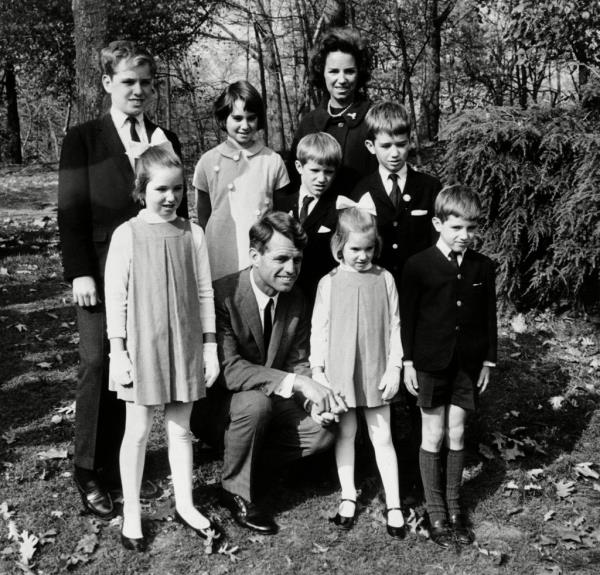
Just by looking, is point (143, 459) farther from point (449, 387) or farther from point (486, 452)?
point (486, 452)

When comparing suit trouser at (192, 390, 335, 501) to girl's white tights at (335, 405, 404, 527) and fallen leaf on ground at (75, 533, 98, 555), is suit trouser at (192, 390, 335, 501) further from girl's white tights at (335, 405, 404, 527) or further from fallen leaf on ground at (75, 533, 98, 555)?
fallen leaf on ground at (75, 533, 98, 555)

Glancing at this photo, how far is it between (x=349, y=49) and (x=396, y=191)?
0.93 meters

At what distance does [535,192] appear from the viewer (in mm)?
5848

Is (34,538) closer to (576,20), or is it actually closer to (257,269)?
(257,269)

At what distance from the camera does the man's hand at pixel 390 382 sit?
3.38 meters

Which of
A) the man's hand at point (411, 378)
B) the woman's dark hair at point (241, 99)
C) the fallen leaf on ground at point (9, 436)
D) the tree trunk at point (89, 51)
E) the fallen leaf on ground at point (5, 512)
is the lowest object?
the fallen leaf on ground at point (5, 512)

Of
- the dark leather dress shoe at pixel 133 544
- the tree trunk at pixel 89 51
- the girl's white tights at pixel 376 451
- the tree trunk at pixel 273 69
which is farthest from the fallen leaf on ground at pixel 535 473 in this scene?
the tree trunk at pixel 273 69

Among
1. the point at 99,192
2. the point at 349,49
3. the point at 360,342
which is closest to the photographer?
the point at 99,192

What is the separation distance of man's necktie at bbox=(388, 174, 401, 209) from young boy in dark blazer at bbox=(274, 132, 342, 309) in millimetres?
299

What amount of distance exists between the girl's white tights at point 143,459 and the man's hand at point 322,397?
59 centimetres

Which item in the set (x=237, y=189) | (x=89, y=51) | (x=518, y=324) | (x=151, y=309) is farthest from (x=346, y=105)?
(x=89, y=51)

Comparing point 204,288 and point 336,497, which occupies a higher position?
point 204,288

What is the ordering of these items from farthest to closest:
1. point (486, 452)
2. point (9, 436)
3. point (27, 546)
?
1. point (9, 436)
2. point (486, 452)
3. point (27, 546)

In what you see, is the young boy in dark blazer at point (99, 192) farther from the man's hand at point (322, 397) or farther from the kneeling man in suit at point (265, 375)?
the man's hand at point (322, 397)
